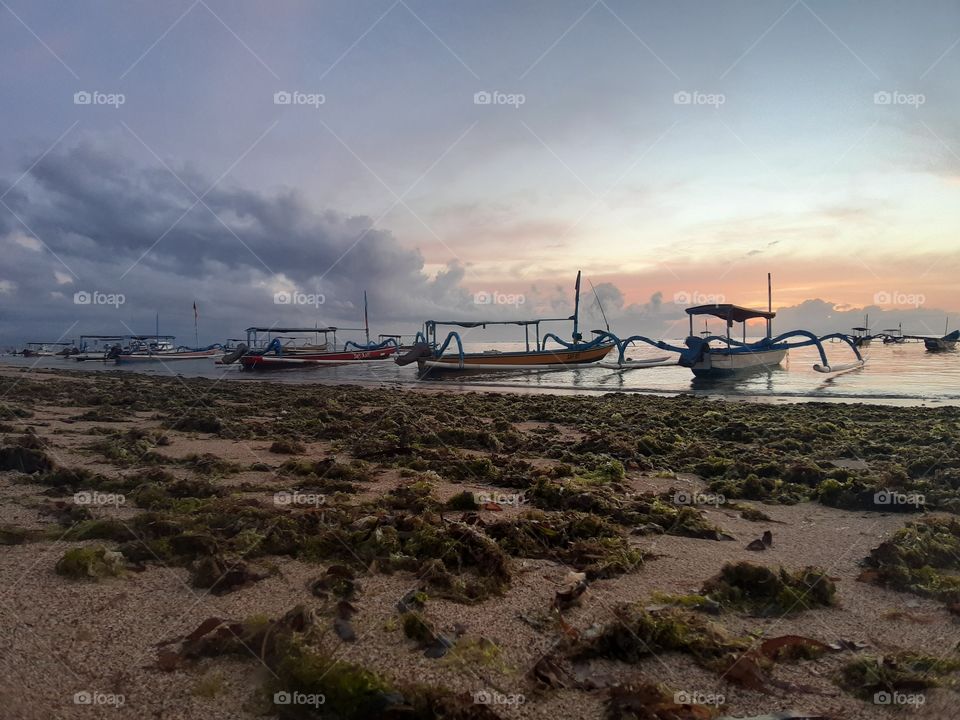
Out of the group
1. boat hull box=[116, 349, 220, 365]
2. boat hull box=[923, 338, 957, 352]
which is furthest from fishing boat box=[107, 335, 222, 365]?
boat hull box=[923, 338, 957, 352]

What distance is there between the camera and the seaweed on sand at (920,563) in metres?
4.65

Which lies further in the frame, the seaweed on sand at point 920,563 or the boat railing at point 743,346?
the boat railing at point 743,346

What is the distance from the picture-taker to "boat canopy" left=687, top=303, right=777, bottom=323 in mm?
37031

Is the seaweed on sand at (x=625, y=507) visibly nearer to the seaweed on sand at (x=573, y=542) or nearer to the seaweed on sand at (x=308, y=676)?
the seaweed on sand at (x=573, y=542)

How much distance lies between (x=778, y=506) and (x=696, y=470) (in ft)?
6.58

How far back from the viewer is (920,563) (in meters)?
5.08

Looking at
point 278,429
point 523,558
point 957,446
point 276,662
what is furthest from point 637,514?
point 278,429

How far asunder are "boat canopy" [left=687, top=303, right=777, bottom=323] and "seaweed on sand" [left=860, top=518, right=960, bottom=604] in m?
33.3

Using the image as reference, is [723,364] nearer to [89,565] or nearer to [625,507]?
[625,507]

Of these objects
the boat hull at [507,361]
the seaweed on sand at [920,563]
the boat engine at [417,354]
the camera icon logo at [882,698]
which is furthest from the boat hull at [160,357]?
the camera icon logo at [882,698]

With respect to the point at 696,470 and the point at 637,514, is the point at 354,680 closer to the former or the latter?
the point at 637,514

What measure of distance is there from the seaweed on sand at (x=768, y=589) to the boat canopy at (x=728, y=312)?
35044mm

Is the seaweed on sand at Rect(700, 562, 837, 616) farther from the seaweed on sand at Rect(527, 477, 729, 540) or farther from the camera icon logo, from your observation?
the seaweed on sand at Rect(527, 477, 729, 540)

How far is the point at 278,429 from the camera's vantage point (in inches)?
536
